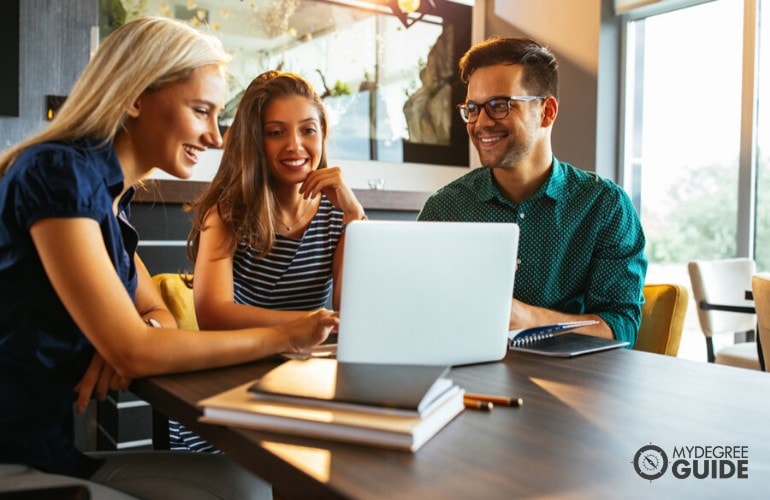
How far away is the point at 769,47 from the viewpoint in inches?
156

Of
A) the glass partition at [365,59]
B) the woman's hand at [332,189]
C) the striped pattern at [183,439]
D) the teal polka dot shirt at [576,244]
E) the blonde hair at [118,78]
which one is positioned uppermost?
the glass partition at [365,59]

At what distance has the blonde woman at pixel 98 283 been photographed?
3.40 ft

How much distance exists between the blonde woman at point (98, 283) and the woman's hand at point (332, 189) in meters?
0.48

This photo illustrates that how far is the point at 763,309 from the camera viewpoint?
2.42 meters

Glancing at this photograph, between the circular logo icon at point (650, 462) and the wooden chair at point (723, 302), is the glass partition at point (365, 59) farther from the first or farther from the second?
the circular logo icon at point (650, 462)

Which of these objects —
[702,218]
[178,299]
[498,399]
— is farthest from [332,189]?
[702,218]

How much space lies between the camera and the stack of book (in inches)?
29.8

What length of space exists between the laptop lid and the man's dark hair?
1037mm

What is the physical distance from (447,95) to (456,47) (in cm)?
38

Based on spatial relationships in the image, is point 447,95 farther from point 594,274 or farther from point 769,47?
point 594,274

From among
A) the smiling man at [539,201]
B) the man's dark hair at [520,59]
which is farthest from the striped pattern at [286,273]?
the man's dark hair at [520,59]

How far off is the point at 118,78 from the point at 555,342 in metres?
0.94

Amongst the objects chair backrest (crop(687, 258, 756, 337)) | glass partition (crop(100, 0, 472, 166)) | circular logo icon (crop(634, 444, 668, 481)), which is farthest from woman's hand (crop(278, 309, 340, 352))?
glass partition (crop(100, 0, 472, 166))

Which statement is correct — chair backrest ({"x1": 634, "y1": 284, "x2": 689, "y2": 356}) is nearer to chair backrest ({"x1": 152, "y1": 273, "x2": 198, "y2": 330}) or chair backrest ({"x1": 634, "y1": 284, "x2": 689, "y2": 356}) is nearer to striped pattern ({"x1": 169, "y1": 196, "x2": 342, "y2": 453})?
striped pattern ({"x1": 169, "y1": 196, "x2": 342, "y2": 453})
